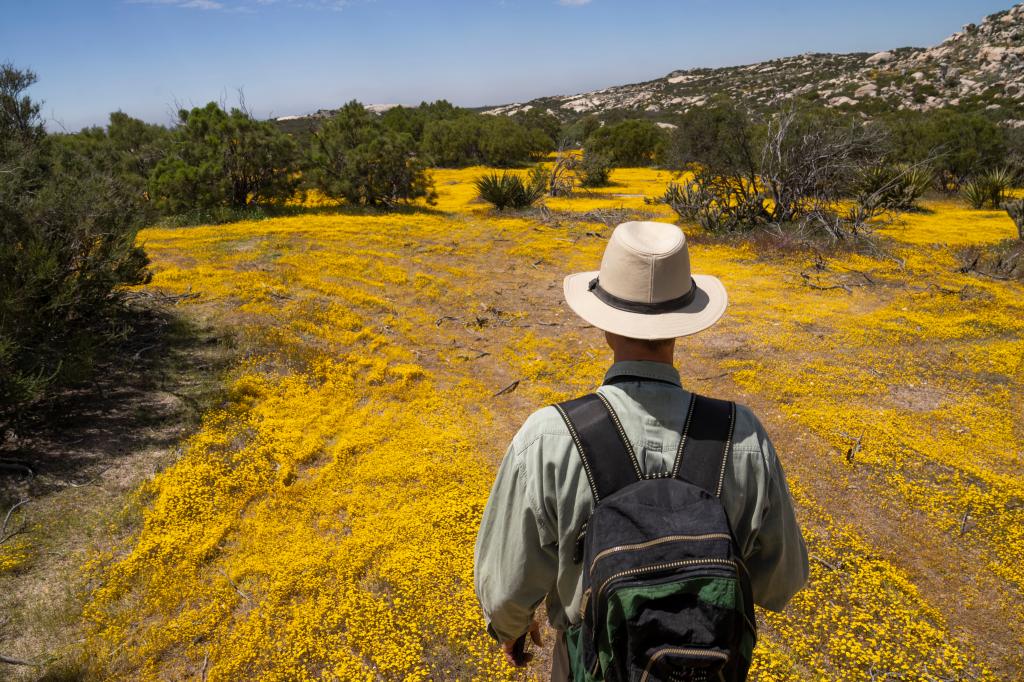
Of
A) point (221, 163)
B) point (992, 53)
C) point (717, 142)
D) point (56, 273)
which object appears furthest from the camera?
point (992, 53)

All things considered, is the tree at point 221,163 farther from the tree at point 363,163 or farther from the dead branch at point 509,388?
the dead branch at point 509,388

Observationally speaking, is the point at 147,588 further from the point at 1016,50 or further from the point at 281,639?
the point at 1016,50

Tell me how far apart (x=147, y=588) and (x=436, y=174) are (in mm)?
21684

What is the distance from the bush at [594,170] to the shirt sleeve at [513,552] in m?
17.9

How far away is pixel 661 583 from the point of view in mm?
1205

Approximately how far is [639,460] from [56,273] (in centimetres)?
570

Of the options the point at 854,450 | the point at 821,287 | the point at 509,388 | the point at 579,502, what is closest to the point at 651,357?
the point at 579,502

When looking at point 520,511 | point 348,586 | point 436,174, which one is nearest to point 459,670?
point 348,586

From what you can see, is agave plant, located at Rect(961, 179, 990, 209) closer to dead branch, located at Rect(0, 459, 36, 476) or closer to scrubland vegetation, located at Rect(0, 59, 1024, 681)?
scrubland vegetation, located at Rect(0, 59, 1024, 681)

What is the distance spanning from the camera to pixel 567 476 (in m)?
1.48

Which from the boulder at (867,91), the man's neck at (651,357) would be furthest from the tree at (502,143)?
the boulder at (867,91)

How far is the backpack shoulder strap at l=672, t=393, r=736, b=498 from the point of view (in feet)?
4.72

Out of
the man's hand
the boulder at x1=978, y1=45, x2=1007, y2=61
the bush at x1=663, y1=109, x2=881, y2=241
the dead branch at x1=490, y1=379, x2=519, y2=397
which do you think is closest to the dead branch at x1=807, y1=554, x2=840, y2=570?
the man's hand

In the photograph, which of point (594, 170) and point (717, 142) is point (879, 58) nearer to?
point (594, 170)
